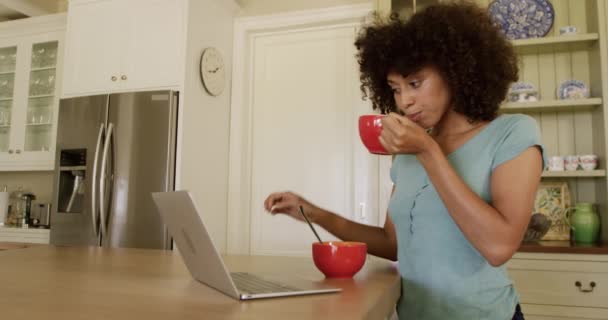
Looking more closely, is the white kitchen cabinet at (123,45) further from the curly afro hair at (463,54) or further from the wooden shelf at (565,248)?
the wooden shelf at (565,248)

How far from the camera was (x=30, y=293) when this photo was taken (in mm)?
723

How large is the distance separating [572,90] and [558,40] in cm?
29

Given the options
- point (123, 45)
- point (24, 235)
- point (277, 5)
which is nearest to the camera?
point (123, 45)

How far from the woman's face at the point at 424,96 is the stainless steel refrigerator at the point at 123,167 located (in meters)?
1.82

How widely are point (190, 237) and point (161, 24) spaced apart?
2.25 metres

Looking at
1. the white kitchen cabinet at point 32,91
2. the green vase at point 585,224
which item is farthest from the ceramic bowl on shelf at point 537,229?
the white kitchen cabinet at point 32,91

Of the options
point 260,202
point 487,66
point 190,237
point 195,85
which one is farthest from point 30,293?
point 260,202

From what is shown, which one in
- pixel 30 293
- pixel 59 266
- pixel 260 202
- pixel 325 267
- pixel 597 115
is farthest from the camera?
pixel 260 202

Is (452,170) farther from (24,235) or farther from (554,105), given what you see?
(24,235)

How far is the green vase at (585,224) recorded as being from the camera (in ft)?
7.21

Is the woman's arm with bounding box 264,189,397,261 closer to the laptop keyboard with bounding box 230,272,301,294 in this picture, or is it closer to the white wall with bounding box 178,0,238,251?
the laptop keyboard with bounding box 230,272,301,294

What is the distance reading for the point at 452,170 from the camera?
839 mm

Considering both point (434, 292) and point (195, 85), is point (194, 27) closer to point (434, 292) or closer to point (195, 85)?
point (195, 85)

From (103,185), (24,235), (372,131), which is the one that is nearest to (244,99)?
(103,185)
